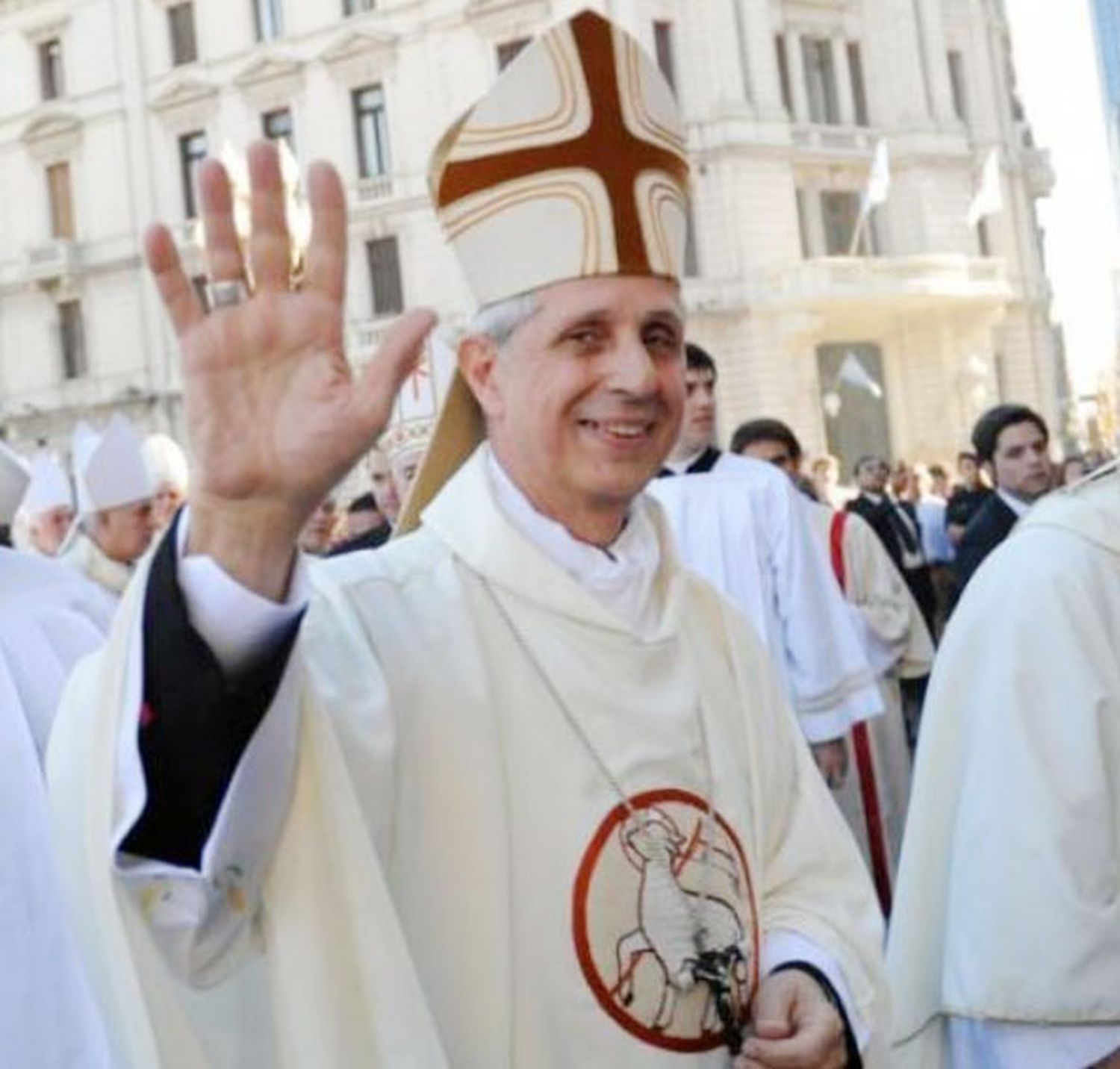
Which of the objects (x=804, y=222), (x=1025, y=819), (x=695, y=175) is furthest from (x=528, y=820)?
(x=804, y=222)

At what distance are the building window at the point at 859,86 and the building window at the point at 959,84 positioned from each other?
1.94 meters

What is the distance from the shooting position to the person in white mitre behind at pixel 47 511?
23.7 feet

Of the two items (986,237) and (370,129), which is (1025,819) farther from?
(986,237)

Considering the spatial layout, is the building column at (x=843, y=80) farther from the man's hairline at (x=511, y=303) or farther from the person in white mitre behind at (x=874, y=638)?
the man's hairline at (x=511, y=303)

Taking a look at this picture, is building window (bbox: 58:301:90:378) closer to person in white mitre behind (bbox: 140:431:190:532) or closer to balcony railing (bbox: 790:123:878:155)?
balcony railing (bbox: 790:123:878:155)

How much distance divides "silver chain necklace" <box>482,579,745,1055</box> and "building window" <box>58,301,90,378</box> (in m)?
33.7

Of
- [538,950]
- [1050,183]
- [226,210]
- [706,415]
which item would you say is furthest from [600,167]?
[1050,183]

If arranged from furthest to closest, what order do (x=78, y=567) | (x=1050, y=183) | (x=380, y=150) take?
(x=1050, y=183) → (x=380, y=150) → (x=78, y=567)

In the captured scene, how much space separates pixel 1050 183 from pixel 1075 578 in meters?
36.4

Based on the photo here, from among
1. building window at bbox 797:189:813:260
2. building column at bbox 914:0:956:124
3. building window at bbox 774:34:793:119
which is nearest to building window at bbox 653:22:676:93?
building window at bbox 774:34:793:119

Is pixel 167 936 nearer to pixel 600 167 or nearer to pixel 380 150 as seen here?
pixel 600 167

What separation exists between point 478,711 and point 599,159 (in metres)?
0.79

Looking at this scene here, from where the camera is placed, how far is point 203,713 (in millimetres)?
1658

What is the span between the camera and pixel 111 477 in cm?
577
